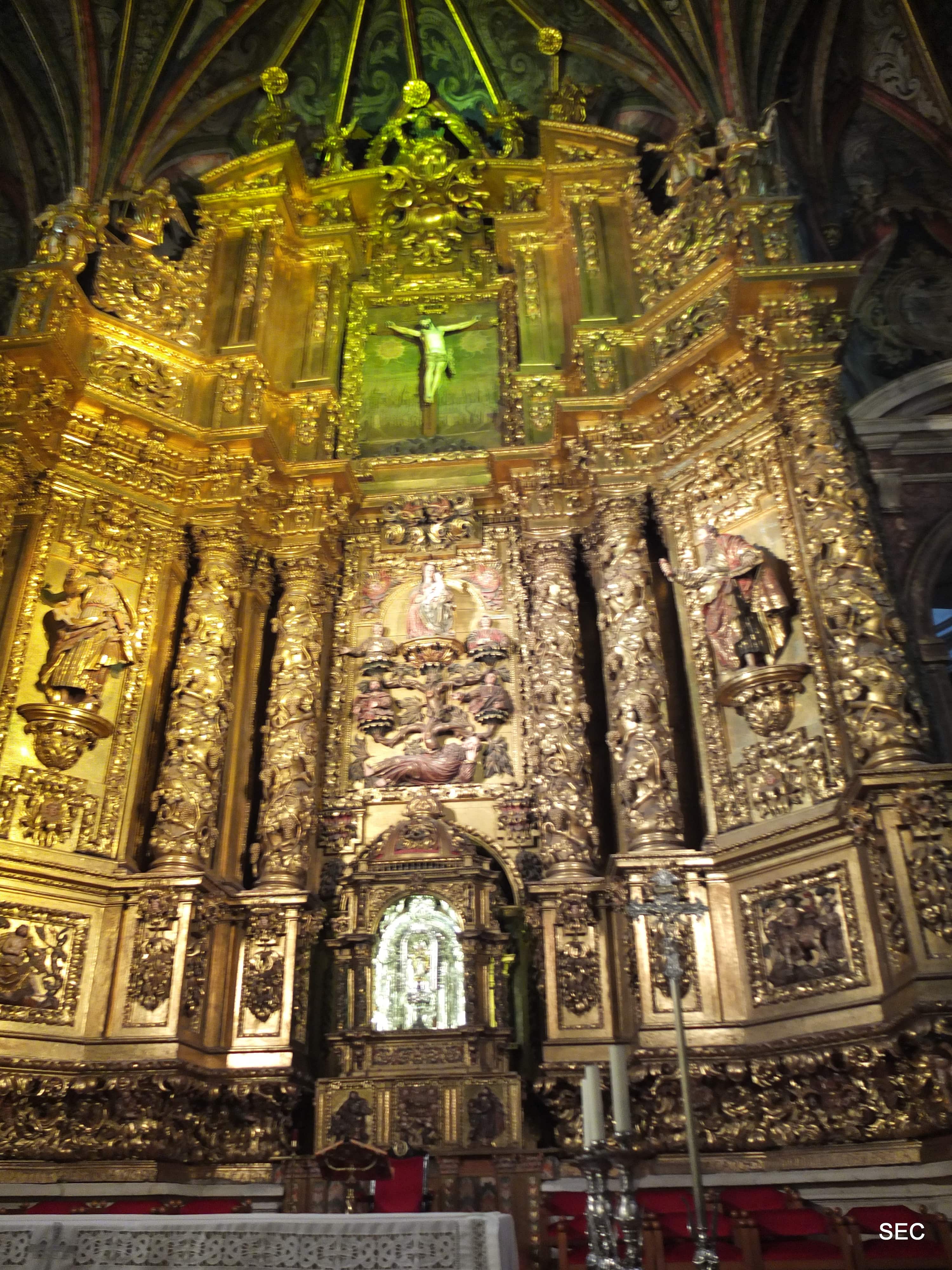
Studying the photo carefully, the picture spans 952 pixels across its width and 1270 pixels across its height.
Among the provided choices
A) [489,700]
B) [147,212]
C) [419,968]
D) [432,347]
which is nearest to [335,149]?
[147,212]

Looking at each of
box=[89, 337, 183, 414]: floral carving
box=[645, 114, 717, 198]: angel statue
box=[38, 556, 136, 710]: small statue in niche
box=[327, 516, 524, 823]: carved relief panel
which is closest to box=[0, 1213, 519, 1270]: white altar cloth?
box=[38, 556, 136, 710]: small statue in niche

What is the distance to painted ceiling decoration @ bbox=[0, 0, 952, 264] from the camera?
1254 centimetres

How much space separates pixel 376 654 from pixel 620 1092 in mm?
7522

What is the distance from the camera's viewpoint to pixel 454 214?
1448 cm

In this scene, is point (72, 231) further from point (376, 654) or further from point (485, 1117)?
point (485, 1117)

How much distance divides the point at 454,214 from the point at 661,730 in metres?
8.32

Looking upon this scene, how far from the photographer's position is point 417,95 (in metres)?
14.6

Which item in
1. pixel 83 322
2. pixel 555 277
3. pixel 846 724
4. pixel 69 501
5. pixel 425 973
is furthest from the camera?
pixel 555 277

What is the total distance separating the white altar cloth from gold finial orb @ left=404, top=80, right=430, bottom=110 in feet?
45.8

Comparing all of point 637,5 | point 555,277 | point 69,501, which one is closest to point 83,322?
point 69,501

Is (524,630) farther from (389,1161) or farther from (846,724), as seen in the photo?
(389,1161)

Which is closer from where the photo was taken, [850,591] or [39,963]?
[850,591]

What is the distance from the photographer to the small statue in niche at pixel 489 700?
35.7 feet

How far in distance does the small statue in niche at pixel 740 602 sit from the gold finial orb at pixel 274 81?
29.1 ft
